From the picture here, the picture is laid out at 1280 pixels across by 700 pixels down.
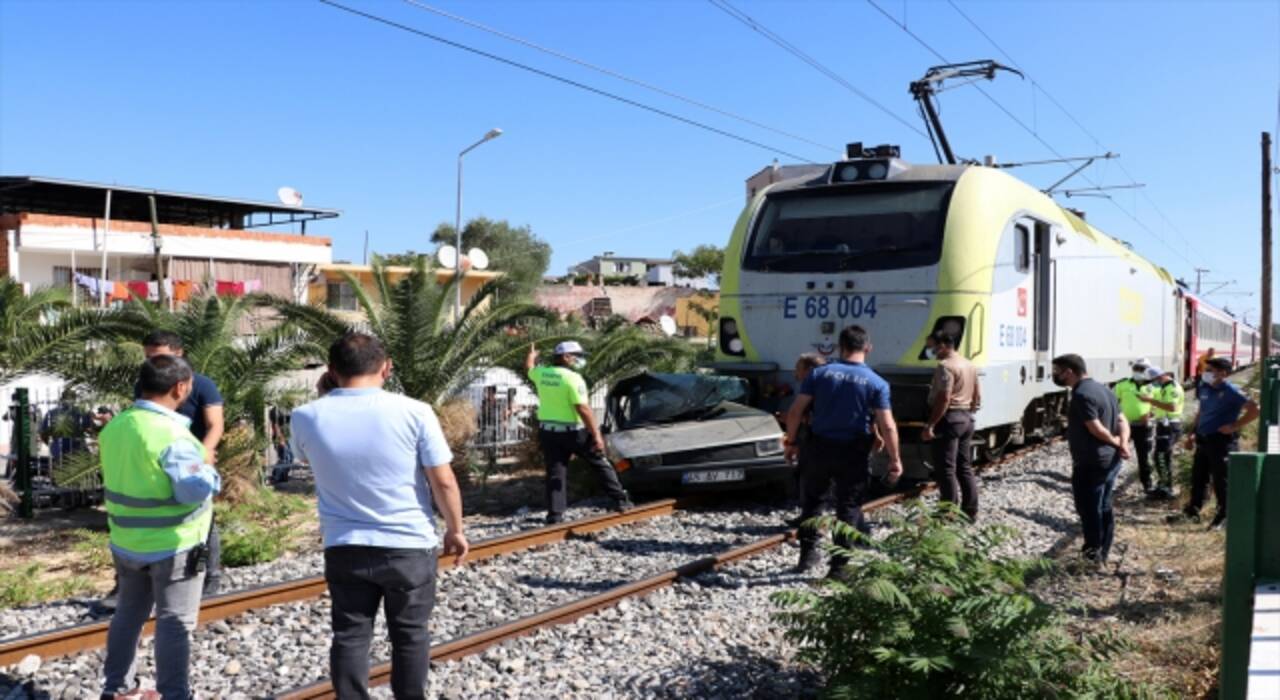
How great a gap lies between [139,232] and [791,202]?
26521mm

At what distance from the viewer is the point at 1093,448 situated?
716cm

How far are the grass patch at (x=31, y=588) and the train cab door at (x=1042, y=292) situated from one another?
919cm

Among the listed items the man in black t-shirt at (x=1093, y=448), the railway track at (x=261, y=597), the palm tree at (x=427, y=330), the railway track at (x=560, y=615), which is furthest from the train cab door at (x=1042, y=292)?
the palm tree at (x=427, y=330)

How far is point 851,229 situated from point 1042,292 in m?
2.53

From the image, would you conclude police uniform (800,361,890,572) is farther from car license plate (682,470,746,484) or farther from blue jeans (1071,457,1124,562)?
car license plate (682,470,746,484)

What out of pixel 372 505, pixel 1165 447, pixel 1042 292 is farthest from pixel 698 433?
Result: pixel 372 505

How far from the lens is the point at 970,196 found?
9.59m

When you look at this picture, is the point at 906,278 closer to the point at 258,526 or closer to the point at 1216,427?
the point at 1216,427

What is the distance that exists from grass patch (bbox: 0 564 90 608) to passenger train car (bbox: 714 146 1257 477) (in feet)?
20.7

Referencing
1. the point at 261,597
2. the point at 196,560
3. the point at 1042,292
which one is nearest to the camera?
the point at 196,560

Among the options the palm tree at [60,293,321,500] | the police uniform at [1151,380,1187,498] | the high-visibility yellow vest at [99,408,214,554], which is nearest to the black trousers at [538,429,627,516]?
the palm tree at [60,293,321,500]

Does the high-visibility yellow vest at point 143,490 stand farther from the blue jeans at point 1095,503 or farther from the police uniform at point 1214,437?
the police uniform at point 1214,437

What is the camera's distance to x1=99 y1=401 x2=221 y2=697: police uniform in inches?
169

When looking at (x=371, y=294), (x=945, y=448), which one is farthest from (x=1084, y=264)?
(x=371, y=294)
